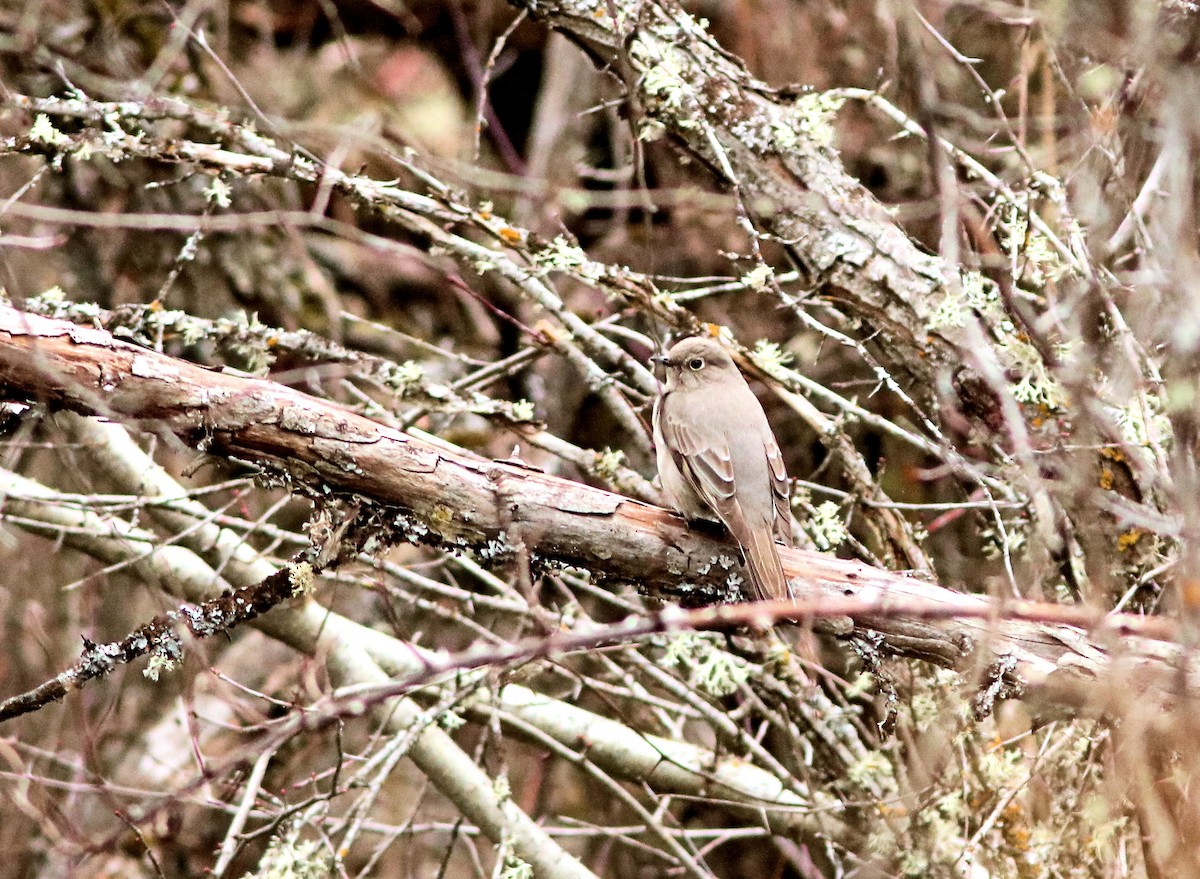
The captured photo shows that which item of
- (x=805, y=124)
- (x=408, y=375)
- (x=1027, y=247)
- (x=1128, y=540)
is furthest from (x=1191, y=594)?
(x=408, y=375)

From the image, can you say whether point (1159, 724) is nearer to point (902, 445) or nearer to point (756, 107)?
point (756, 107)

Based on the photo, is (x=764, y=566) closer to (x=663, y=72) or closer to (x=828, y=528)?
(x=828, y=528)

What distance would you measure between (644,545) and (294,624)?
1820mm

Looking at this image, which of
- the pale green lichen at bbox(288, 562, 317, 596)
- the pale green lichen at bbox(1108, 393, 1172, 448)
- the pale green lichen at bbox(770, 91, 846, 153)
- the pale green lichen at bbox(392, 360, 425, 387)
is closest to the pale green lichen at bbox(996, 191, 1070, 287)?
the pale green lichen at bbox(1108, 393, 1172, 448)

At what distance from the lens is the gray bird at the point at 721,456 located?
157 inches

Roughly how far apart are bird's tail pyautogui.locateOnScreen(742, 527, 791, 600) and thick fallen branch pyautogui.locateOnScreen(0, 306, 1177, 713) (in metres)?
0.09

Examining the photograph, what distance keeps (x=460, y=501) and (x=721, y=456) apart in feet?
4.35

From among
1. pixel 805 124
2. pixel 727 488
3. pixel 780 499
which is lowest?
pixel 780 499

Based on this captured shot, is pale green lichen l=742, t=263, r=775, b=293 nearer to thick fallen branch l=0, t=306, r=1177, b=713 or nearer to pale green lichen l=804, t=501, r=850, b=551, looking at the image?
pale green lichen l=804, t=501, r=850, b=551

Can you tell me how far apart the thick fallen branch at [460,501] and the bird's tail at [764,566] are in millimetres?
91

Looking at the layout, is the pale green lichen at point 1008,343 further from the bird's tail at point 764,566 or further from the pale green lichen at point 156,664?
the pale green lichen at point 156,664

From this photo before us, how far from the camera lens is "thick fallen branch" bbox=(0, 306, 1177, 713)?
3.37 metres

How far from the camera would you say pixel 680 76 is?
4.83 meters

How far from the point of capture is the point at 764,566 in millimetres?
3869
